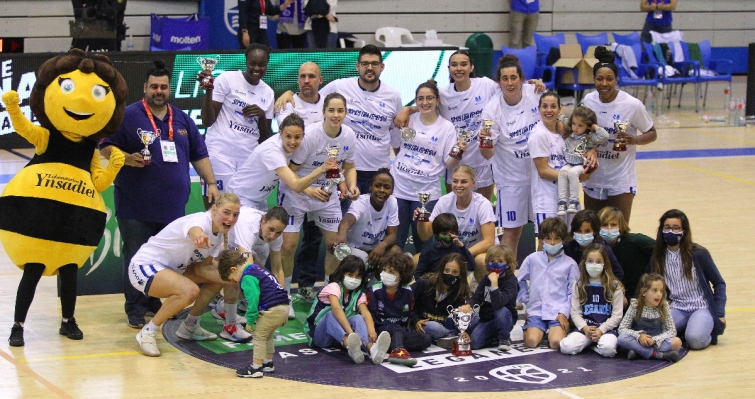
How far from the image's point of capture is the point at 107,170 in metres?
7.41

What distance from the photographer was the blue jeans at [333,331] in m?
7.19

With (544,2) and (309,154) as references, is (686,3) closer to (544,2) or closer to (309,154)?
(544,2)

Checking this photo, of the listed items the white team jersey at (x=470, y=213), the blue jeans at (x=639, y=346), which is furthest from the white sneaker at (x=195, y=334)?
the blue jeans at (x=639, y=346)

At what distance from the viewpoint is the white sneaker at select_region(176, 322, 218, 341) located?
7.52 meters

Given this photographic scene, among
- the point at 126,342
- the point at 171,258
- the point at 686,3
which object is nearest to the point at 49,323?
the point at 126,342

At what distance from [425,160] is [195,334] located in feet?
7.92

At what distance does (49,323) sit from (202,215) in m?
1.59

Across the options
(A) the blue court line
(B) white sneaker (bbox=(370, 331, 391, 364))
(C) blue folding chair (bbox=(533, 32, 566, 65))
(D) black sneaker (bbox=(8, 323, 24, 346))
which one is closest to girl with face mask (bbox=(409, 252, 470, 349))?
(B) white sneaker (bbox=(370, 331, 391, 364))

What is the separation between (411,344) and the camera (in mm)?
7262

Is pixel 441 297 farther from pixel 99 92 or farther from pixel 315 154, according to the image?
pixel 99 92

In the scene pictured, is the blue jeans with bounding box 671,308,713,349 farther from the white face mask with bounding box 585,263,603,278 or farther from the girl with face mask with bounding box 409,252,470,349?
the girl with face mask with bounding box 409,252,470,349

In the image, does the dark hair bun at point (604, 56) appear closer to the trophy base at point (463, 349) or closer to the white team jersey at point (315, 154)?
the white team jersey at point (315, 154)

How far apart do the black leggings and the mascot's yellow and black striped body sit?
0.18 feet

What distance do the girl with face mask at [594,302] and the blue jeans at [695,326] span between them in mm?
451
